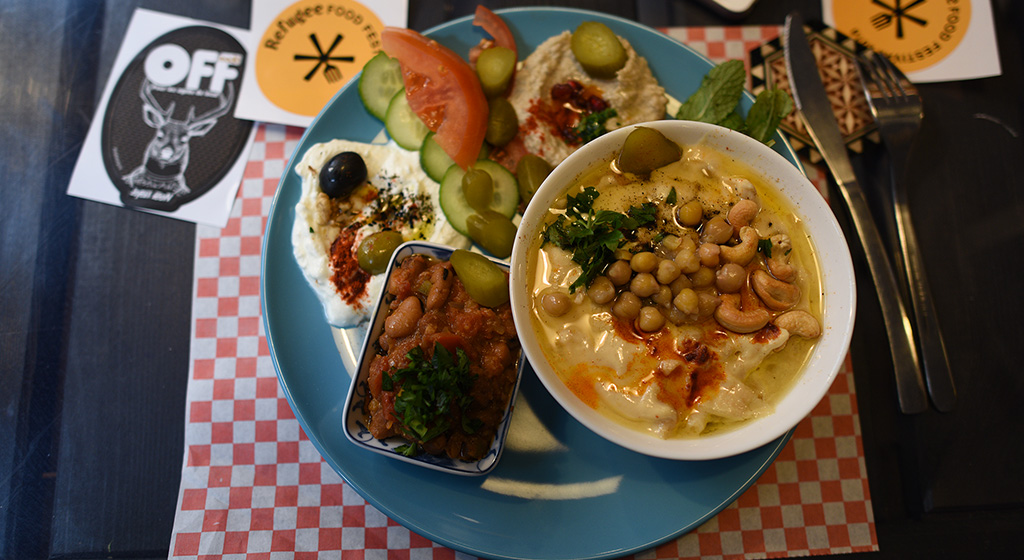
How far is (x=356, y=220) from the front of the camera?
9.41ft

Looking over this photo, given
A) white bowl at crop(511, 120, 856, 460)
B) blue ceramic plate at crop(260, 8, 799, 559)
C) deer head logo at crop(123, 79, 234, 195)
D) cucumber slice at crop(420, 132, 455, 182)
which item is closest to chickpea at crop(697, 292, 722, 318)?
white bowl at crop(511, 120, 856, 460)

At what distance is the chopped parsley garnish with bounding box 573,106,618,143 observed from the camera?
9.16ft

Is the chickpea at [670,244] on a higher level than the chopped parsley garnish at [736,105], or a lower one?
lower

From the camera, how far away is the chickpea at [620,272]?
224 cm

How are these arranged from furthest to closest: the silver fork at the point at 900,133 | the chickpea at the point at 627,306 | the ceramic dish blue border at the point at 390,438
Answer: the silver fork at the point at 900,133 → the ceramic dish blue border at the point at 390,438 → the chickpea at the point at 627,306

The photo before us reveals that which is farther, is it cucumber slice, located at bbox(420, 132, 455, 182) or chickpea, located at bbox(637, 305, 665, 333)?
cucumber slice, located at bbox(420, 132, 455, 182)

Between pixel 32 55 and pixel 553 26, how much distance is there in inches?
126

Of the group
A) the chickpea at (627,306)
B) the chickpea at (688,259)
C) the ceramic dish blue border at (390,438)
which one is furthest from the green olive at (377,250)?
the chickpea at (688,259)

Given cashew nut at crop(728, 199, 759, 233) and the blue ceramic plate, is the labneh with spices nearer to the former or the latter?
the blue ceramic plate

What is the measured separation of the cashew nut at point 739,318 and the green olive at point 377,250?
4.92ft

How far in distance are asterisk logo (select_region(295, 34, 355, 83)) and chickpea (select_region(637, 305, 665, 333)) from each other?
2.21 metres

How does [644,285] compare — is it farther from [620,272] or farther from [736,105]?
[736,105]

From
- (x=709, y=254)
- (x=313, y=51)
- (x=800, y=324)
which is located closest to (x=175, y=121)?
(x=313, y=51)

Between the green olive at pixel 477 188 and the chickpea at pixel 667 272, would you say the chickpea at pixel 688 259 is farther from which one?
the green olive at pixel 477 188
